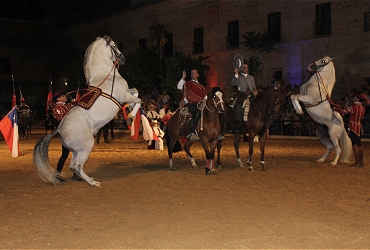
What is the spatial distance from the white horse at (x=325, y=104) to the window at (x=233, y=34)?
23763mm

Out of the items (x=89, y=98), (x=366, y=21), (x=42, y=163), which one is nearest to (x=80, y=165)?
(x=42, y=163)

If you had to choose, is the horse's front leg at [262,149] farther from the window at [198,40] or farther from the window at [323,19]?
the window at [198,40]

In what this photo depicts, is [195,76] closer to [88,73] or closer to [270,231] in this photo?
[88,73]

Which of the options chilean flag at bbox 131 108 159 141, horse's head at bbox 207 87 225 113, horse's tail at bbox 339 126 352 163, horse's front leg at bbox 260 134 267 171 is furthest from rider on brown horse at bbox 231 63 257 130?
horse's tail at bbox 339 126 352 163

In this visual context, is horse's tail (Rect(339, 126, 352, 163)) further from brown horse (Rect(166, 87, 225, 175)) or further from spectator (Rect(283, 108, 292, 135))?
spectator (Rect(283, 108, 292, 135))

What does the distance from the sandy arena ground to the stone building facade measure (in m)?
18.8

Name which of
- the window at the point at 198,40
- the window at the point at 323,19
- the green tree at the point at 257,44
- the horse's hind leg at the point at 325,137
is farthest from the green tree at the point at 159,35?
the horse's hind leg at the point at 325,137

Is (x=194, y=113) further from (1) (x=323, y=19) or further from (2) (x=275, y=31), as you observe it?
(2) (x=275, y=31)

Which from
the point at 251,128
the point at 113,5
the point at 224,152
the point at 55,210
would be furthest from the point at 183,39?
the point at 55,210

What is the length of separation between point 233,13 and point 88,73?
92.4 feet

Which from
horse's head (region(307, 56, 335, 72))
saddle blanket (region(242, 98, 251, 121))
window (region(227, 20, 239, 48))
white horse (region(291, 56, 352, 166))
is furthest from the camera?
window (region(227, 20, 239, 48))

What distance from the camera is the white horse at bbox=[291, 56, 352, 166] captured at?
13.8m

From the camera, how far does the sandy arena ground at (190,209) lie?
624cm

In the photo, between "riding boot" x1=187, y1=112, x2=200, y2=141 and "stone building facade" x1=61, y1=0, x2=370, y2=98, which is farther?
"stone building facade" x1=61, y1=0, x2=370, y2=98
